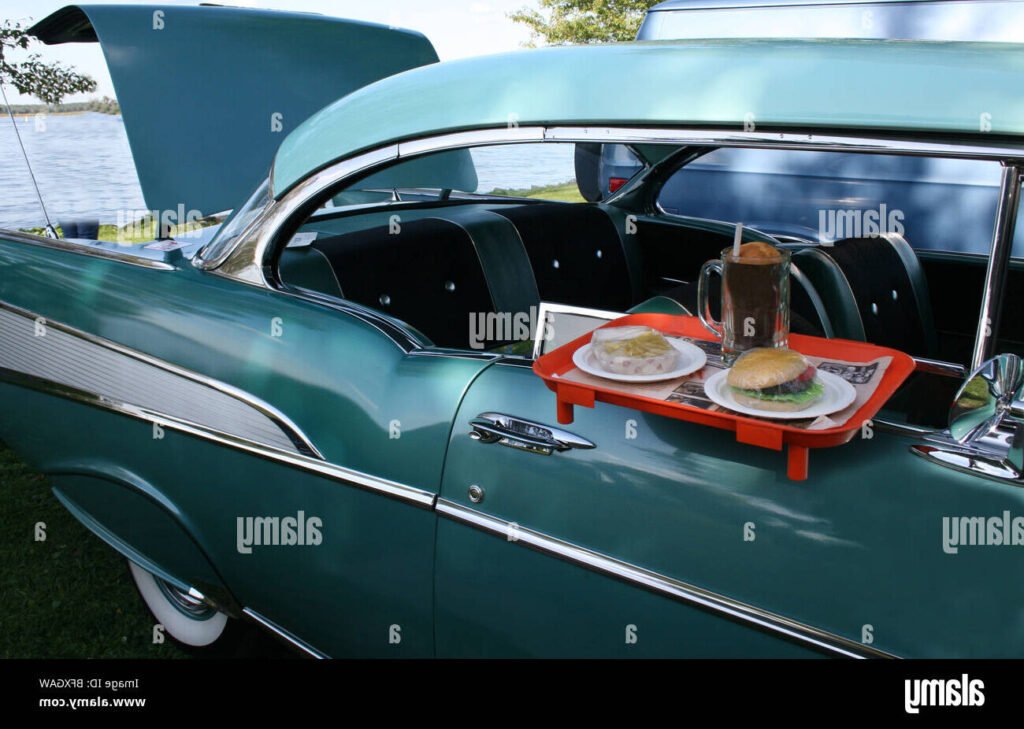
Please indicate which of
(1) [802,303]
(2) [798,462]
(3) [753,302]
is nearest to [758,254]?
(3) [753,302]

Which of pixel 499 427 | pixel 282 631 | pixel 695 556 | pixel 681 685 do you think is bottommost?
pixel 282 631

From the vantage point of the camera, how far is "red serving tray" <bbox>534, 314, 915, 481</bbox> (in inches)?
46.5

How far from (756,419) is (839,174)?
13.7 feet

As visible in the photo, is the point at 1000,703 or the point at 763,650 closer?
the point at 1000,703

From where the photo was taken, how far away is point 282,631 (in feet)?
6.32

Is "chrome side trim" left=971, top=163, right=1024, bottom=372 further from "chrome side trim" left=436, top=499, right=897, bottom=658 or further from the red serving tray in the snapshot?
"chrome side trim" left=436, top=499, right=897, bottom=658

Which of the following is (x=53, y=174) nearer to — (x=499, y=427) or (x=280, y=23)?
(x=280, y=23)

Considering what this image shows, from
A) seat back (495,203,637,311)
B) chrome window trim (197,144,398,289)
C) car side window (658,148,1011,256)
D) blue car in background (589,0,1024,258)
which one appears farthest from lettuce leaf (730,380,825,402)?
car side window (658,148,1011,256)

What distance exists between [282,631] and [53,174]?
1.31 meters

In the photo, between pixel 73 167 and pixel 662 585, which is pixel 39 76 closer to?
pixel 73 167

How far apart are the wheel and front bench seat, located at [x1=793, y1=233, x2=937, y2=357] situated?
1793mm

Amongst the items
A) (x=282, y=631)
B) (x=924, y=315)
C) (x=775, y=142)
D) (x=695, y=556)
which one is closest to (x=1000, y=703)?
(x=695, y=556)

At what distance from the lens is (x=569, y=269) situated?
9.36 ft

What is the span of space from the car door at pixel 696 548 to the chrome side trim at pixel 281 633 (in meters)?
0.39
